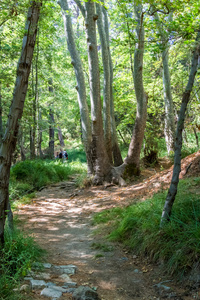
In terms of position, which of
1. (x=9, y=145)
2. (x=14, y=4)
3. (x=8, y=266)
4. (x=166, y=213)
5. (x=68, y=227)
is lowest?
(x=68, y=227)

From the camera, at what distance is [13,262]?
119 inches

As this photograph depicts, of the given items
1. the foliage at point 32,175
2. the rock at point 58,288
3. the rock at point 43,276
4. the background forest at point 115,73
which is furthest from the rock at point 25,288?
the foliage at point 32,175

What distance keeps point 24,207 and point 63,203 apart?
50.5 inches

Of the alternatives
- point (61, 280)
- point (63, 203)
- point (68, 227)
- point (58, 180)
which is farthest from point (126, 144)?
point (61, 280)

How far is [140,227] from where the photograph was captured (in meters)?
4.06

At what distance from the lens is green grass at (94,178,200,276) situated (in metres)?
2.99

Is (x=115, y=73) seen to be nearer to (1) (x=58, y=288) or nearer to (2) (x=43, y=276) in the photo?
(2) (x=43, y=276)

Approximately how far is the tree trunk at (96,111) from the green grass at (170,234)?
460 cm

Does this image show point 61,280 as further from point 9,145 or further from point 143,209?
point 143,209

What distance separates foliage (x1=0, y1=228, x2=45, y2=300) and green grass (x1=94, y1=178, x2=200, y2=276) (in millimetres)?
1590

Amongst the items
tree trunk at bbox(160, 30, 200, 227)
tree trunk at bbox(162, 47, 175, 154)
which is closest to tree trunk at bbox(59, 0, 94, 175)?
tree trunk at bbox(162, 47, 175, 154)

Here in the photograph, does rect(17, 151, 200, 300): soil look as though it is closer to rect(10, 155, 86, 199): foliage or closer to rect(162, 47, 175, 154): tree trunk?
rect(10, 155, 86, 199): foliage

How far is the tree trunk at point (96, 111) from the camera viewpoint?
8.91 meters

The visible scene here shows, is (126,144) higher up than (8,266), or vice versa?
(126,144)
